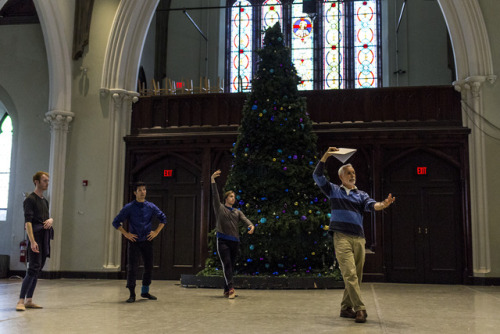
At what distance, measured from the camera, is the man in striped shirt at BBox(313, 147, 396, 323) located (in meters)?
5.97

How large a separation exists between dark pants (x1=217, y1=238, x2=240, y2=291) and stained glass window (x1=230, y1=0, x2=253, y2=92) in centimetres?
1104

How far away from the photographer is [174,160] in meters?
13.7

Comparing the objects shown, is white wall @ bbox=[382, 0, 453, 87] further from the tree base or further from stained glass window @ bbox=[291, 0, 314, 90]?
the tree base

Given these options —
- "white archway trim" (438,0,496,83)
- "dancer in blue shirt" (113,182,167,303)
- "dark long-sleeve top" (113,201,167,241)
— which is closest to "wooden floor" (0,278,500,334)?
"dancer in blue shirt" (113,182,167,303)

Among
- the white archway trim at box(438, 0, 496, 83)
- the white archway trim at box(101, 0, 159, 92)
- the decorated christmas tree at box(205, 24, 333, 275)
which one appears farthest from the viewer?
the white archway trim at box(101, 0, 159, 92)

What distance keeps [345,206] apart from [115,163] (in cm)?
860

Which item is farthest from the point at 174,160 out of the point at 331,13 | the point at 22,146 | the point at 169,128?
the point at 331,13

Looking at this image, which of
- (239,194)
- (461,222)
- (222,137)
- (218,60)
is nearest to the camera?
(239,194)

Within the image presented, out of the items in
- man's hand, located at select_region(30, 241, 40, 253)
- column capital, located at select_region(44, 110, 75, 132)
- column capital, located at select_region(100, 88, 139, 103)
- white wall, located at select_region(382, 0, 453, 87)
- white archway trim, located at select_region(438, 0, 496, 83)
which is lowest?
man's hand, located at select_region(30, 241, 40, 253)

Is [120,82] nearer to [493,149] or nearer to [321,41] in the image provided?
[321,41]

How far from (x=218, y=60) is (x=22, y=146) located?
7.15 metres

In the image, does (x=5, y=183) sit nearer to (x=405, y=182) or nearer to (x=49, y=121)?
(x=49, y=121)

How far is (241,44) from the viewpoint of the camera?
19391 mm

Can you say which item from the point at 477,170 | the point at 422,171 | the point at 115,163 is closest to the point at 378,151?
the point at 422,171
